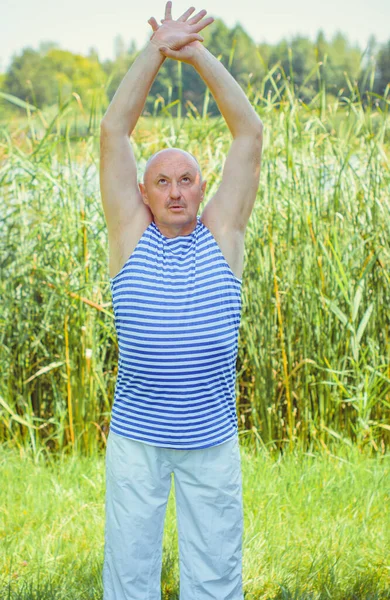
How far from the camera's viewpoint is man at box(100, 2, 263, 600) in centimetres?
Answer: 168

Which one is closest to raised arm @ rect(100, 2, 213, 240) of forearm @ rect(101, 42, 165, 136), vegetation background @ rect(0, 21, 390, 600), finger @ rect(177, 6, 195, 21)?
forearm @ rect(101, 42, 165, 136)

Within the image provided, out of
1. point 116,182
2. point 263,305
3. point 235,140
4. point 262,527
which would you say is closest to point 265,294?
point 263,305

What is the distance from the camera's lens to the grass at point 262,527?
89.4 inches

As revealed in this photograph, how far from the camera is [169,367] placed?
1678 millimetres

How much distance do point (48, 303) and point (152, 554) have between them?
71.8 inches

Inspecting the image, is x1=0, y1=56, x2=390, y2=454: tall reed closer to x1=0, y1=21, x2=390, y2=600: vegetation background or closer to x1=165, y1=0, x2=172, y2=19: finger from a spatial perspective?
x1=0, y1=21, x2=390, y2=600: vegetation background

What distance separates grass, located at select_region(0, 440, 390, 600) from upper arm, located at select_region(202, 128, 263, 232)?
1.19 metres

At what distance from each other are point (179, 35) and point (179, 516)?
122cm

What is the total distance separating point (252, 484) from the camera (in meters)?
2.92

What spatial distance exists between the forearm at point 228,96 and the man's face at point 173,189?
178mm

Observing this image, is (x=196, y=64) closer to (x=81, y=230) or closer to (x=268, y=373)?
(x=81, y=230)

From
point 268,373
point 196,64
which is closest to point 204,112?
point 268,373

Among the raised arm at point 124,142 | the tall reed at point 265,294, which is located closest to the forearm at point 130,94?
the raised arm at point 124,142

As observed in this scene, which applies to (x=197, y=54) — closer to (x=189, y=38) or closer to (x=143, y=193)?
(x=189, y=38)
